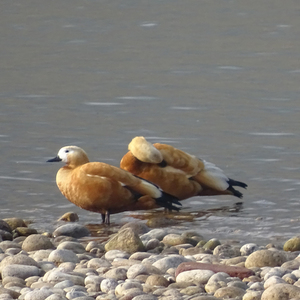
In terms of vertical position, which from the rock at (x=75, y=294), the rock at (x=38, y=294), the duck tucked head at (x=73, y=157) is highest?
the duck tucked head at (x=73, y=157)

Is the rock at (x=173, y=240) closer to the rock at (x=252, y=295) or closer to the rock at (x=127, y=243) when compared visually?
the rock at (x=127, y=243)

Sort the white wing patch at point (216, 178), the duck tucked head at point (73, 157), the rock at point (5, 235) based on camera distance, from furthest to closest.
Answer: the white wing patch at point (216, 178), the duck tucked head at point (73, 157), the rock at point (5, 235)

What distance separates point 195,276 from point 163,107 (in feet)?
35.8

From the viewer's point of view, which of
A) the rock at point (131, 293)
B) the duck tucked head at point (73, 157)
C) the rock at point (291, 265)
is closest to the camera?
the rock at point (131, 293)

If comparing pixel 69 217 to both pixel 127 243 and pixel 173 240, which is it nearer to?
pixel 173 240

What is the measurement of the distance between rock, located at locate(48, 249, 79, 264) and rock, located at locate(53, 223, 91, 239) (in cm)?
131

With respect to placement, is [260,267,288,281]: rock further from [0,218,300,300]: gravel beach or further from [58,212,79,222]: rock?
[58,212,79,222]: rock

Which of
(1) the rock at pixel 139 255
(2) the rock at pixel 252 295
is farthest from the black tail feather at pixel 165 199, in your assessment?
(2) the rock at pixel 252 295

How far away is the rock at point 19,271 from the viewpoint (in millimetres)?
6258

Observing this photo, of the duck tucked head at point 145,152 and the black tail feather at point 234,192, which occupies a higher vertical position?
the duck tucked head at point 145,152

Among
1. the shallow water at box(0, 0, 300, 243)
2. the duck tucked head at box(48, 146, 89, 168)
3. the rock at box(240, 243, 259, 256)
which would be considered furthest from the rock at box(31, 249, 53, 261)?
the duck tucked head at box(48, 146, 89, 168)

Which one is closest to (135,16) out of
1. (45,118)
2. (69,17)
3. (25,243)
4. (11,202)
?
(69,17)

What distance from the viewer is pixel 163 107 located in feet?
55.1

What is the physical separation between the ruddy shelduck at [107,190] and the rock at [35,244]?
4.46ft
